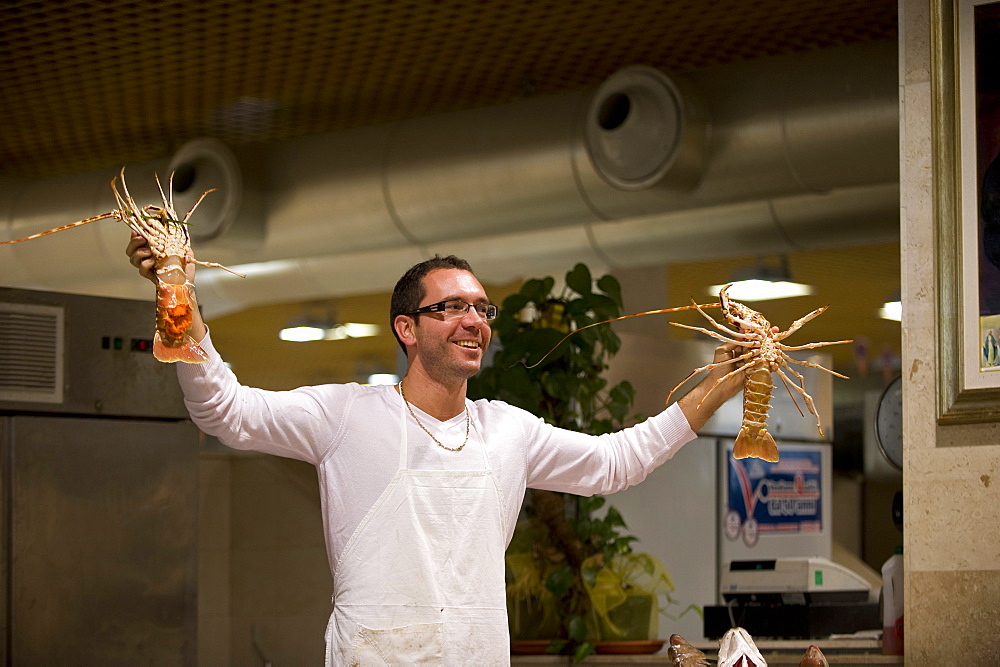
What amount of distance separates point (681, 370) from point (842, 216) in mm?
893

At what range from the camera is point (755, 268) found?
23.9ft

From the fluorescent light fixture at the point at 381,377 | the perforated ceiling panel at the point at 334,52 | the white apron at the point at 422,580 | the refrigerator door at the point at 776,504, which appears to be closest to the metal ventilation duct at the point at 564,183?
the perforated ceiling panel at the point at 334,52

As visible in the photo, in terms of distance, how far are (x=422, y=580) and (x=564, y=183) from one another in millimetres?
2142

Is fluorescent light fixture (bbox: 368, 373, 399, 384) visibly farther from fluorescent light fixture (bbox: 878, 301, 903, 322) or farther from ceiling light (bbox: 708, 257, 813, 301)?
ceiling light (bbox: 708, 257, 813, 301)

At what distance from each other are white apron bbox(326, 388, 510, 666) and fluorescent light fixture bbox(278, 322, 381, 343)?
7320 millimetres

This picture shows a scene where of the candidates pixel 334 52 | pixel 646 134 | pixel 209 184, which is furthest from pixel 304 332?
pixel 646 134

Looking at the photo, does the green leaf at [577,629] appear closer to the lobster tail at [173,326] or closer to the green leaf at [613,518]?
the green leaf at [613,518]

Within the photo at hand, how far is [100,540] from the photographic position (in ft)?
12.6

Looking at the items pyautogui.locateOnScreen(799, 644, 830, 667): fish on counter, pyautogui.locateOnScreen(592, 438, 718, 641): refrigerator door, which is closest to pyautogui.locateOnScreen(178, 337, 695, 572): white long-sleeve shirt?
pyautogui.locateOnScreen(799, 644, 830, 667): fish on counter

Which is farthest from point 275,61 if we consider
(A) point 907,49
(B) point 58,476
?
(A) point 907,49

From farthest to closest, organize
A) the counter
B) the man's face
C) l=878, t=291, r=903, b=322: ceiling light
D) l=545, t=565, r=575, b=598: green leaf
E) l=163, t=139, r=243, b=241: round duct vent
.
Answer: l=878, t=291, r=903, b=322: ceiling light < l=163, t=139, r=243, b=241: round duct vent < l=545, t=565, r=575, b=598: green leaf < the counter < the man's face

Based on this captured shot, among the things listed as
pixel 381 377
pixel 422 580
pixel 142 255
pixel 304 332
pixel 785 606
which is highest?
pixel 304 332

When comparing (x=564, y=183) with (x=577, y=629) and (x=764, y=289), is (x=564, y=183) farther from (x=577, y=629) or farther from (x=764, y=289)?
(x=764, y=289)

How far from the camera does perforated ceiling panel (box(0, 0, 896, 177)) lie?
419 centimetres
